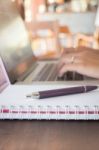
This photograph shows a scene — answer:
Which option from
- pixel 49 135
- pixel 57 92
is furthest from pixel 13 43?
pixel 49 135

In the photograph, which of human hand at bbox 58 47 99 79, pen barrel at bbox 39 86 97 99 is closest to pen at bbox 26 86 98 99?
pen barrel at bbox 39 86 97 99

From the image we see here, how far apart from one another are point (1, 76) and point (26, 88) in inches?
2.3

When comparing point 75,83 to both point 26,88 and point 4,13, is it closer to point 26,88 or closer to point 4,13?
point 26,88

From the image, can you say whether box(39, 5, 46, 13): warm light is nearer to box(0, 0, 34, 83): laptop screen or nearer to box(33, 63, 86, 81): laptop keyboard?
box(0, 0, 34, 83): laptop screen

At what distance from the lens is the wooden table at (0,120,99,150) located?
441 mm

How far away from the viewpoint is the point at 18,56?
0.89 m

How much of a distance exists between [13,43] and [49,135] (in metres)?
0.43

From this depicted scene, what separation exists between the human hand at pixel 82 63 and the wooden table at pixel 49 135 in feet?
0.81

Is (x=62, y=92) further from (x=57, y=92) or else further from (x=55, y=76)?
(x=55, y=76)

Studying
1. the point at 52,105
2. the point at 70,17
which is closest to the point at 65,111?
the point at 52,105

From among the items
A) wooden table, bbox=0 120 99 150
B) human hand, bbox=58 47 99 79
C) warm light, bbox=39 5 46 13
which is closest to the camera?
wooden table, bbox=0 120 99 150

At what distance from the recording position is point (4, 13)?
0.89m

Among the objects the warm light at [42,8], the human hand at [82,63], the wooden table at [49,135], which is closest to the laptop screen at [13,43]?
Answer: the human hand at [82,63]

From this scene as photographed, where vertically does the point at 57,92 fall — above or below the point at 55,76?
above
